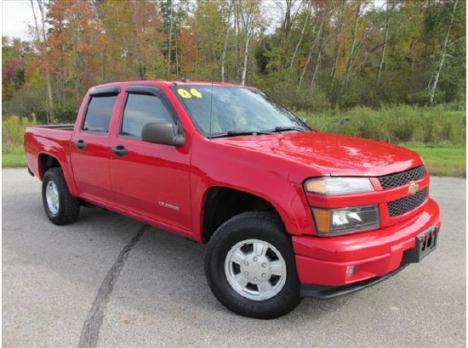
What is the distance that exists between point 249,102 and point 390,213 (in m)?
1.96

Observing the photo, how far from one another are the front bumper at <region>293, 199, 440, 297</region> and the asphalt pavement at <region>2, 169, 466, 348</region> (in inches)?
16.4

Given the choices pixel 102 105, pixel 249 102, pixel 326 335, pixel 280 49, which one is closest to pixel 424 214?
pixel 326 335

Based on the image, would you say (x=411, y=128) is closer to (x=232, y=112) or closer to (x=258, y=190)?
(x=232, y=112)

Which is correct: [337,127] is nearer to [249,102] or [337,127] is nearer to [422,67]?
[249,102]

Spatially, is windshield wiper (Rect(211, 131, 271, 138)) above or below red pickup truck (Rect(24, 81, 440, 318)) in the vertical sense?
above

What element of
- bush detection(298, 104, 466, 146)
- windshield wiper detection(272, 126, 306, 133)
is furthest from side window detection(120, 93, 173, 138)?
bush detection(298, 104, 466, 146)

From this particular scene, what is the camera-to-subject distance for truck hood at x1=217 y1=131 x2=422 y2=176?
2.94m

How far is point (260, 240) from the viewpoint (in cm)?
314

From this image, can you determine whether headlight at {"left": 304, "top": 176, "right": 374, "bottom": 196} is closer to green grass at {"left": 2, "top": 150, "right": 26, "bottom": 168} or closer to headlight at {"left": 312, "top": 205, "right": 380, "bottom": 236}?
headlight at {"left": 312, "top": 205, "right": 380, "bottom": 236}

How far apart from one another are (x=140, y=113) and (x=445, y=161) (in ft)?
26.2

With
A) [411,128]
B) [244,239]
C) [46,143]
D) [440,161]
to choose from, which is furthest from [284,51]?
[244,239]

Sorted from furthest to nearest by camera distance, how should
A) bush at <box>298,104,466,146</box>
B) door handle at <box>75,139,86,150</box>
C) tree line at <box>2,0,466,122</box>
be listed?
1. tree line at <box>2,0,466,122</box>
2. bush at <box>298,104,466,146</box>
3. door handle at <box>75,139,86,150</box>

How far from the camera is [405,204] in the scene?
10.5 feet

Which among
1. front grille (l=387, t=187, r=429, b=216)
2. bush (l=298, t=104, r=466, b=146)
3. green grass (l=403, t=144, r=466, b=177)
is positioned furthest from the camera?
bush (l=298, t=104, r=466, b=146)
